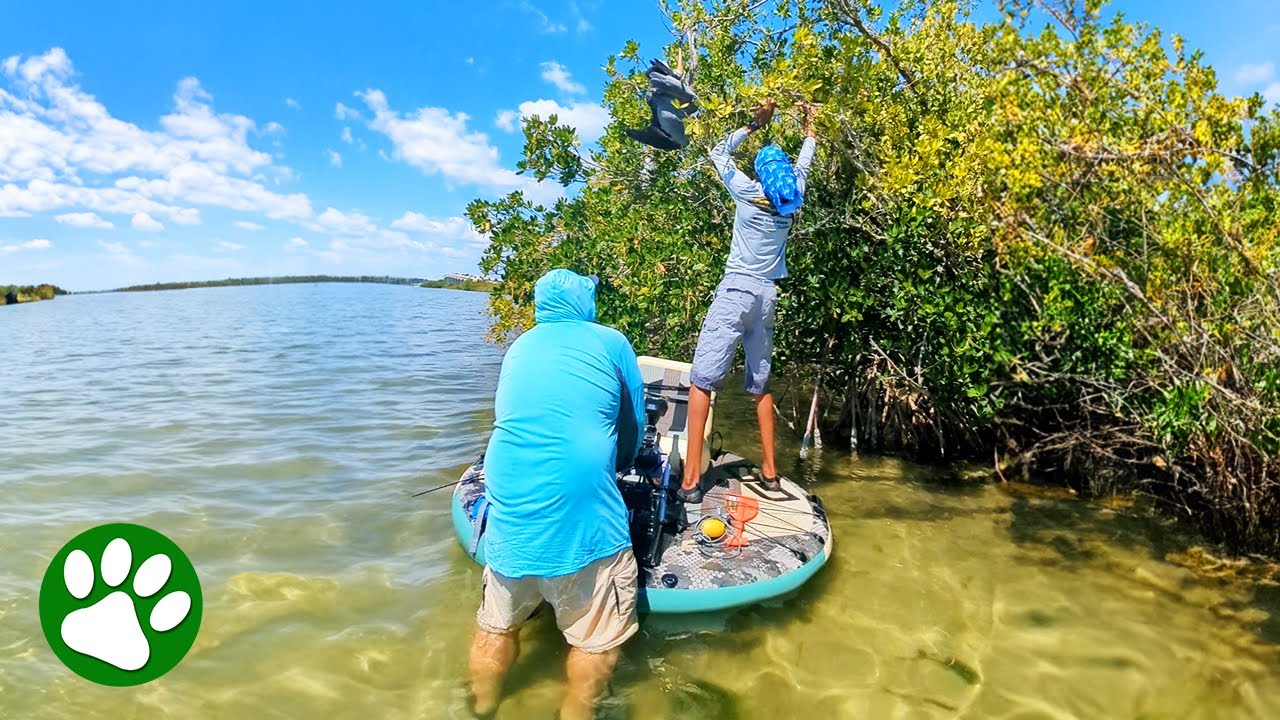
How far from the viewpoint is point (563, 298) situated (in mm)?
3619

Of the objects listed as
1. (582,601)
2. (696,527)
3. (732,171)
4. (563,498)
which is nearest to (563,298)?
(563,498)

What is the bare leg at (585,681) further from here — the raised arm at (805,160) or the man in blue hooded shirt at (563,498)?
the raised arm at (805,160)

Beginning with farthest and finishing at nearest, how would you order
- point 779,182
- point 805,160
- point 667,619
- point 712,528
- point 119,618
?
point 805,160 < point 779,182 < point 712,528 < point 667,619 < point 119,618

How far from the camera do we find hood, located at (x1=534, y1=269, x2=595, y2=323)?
3.61 metres

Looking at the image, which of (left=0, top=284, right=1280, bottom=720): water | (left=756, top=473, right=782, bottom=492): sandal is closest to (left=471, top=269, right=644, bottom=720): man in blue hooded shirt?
(left=0, top=284, right=1280, bottom=720): water

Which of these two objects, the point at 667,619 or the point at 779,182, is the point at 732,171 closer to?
the point at 779,182

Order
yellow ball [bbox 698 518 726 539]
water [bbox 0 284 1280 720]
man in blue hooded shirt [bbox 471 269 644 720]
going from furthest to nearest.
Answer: yellow ball [bbox 698 518 726 539] < water [bbox 0 284 1280 720] < man in blue hooded shirt [bbox 471 269 644 720]

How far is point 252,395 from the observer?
12828mm

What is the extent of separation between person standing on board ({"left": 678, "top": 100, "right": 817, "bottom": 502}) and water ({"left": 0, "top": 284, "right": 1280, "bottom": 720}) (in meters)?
1.36

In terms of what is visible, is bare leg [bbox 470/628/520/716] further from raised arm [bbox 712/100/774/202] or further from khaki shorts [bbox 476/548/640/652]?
raised arm [bbox 712/100/774/202]

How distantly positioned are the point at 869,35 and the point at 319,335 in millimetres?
24319

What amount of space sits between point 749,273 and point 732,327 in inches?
18.1

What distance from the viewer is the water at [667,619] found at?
381 cm

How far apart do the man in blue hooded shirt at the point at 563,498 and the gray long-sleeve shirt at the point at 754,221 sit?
2112mm
